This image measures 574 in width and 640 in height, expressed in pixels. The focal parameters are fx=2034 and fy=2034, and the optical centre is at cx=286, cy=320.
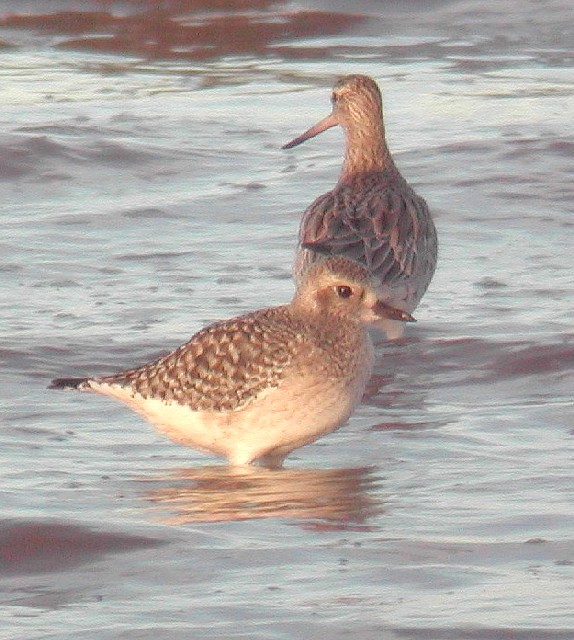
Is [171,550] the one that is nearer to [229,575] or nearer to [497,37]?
[229,575]

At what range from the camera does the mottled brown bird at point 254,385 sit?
7.11 m

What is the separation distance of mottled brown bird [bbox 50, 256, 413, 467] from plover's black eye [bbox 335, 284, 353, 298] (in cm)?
10

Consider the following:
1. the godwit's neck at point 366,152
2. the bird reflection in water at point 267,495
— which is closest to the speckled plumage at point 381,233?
the godwit's neck at point 366,152

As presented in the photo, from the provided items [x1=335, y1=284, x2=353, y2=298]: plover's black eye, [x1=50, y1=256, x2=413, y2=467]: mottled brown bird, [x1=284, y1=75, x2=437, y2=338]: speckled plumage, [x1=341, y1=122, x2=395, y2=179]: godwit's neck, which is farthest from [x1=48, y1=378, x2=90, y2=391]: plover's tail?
[x1=341, y1=122, x2=395, y2=179]: godwit's neck

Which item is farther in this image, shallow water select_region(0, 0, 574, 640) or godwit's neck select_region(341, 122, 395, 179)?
godwit's neck select_region(341, 122, 395, 179)

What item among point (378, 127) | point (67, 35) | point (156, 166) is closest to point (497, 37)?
point (67, 35)

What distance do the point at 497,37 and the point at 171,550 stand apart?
474 inches

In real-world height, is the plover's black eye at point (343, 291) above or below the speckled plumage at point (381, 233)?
above

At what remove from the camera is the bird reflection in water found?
22.2 feet

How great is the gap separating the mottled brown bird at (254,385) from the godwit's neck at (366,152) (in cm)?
366

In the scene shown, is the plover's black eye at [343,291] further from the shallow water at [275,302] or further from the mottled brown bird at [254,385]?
the shallow water at [275,302]

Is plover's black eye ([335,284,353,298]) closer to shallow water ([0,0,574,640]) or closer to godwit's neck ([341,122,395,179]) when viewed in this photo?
shallow water ([0,0,574,640])

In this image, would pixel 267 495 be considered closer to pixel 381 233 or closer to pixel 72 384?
pixel 72 384

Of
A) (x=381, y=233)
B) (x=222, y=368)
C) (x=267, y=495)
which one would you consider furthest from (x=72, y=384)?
(x=381, y=233)
